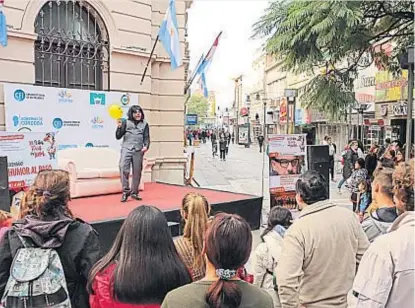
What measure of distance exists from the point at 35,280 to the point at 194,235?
0.96 metres

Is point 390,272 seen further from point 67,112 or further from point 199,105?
point 199,105

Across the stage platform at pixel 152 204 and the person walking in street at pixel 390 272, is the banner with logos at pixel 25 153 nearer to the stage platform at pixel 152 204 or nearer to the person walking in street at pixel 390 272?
the stage platform at pixel 152 204

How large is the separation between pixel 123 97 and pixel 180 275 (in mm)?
9570

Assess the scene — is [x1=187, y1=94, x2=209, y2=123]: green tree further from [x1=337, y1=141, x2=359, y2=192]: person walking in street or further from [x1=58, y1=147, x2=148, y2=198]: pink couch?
[x1=58, y1=147, x2=148, y2=198]: pink couch

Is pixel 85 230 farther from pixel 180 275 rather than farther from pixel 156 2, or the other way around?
→ pixel 156 2

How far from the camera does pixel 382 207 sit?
3.21 meters

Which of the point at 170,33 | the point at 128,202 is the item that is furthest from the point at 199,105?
the point at 128,202

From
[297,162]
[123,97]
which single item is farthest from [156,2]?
[297,162]

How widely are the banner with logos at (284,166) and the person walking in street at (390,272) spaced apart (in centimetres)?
593

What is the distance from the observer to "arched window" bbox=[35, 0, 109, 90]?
1039 centimetres

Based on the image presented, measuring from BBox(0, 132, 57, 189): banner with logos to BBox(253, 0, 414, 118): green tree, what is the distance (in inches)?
235

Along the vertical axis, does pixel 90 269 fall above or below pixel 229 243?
below

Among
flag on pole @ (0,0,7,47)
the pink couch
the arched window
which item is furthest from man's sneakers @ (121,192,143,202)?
flag on pole @ (0,0,7,47)

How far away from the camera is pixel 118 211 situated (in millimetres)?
8117
